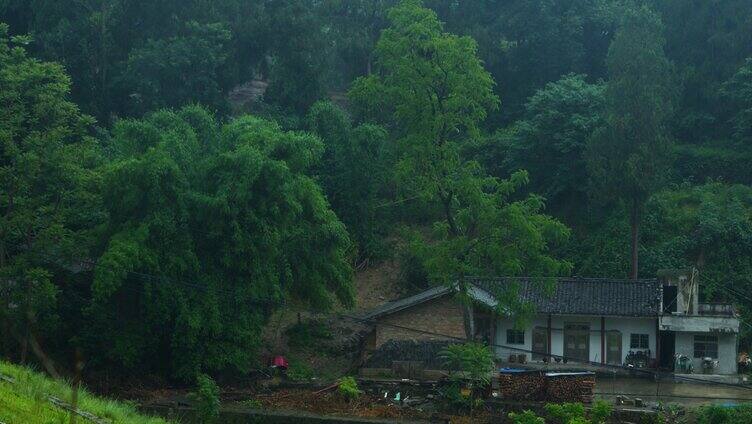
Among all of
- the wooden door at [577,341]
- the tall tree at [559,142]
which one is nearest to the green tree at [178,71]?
the tall tree at [559,142]

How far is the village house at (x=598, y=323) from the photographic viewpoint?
34938 mm

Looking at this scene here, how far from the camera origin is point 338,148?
4288 centimetres

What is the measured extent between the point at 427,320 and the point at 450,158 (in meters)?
6.29

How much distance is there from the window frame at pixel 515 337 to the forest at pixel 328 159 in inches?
84.2

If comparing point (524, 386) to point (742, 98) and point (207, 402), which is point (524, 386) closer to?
point (207, 402)

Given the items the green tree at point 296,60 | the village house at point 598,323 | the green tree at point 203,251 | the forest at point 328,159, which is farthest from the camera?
the green tree at point 296,60

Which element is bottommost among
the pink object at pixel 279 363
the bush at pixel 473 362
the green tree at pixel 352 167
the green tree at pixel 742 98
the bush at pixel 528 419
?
the bush at pixel 528 419

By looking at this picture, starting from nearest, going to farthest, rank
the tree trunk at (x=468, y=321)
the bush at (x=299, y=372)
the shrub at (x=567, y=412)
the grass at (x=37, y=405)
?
the grass at (x=37, y=405)
the shrub at (x=567, y=412)
the tree trunk at (x=468, y=321)
the bush at (x=299, y=372)

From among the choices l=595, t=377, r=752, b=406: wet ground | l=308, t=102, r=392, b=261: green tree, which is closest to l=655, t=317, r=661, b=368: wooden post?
l=595, t=377, r=752, b=406: wet ground

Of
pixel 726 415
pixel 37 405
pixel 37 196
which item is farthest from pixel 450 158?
pixel 37 405

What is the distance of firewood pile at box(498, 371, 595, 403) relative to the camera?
3047 centimetres

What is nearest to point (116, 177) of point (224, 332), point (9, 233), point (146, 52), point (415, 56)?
point (9, 233)

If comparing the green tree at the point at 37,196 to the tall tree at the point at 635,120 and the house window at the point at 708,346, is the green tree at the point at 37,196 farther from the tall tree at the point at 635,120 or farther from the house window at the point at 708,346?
the house window at the point at 708,346

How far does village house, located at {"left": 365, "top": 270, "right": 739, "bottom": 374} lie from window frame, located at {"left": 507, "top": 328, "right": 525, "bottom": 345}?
0.11 feet
